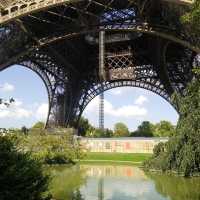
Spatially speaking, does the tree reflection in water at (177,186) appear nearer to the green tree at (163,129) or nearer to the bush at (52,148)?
the bush at (52,148)

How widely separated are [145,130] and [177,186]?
266 ft

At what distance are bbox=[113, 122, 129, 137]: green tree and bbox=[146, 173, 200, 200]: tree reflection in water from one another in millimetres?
83656

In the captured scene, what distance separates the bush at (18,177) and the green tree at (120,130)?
99658 mm

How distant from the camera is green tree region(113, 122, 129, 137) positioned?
114975 mm

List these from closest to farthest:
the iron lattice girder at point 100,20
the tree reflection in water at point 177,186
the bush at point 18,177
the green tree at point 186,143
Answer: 1. the bush at point 18,177
2. the tree reflection in water at point 177,186
3. the green tree at point 186,143
4. the iron lattice girder at point 100,20

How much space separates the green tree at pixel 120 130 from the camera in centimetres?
11497


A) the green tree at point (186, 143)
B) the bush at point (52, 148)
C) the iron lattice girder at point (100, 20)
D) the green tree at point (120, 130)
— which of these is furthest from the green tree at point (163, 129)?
the green tree at point (186, 143)

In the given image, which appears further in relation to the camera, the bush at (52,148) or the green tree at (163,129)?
the green tree at (163,129)

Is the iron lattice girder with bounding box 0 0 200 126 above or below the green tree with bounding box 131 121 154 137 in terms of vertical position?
above

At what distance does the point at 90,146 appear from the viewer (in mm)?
64438

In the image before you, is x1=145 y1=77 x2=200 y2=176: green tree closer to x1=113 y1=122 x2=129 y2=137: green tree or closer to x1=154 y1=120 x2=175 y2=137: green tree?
x1=154 y1=120 x2=175 y2=137: green tree

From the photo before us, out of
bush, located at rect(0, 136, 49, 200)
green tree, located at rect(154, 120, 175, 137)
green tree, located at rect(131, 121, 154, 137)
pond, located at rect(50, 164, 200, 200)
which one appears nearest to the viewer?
bush, located at rect(0, 136, 49, 200)

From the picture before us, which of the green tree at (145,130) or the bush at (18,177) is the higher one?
the green tree at (145,130)

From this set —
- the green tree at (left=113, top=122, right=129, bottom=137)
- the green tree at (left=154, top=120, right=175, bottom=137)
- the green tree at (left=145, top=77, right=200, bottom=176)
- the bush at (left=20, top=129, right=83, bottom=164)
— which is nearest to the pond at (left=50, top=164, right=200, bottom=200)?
the green tree at (left=145, top=77, right=200, bottom=176)
